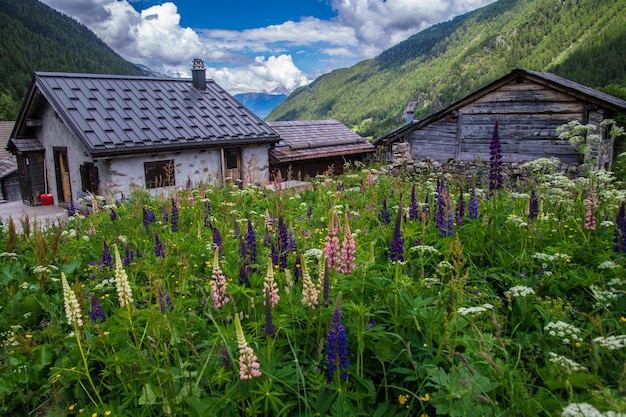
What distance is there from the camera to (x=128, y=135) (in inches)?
583

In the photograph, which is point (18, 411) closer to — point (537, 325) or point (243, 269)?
point (243, 269)

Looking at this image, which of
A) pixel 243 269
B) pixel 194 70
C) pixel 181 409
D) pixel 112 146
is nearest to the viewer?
pixel 181 409

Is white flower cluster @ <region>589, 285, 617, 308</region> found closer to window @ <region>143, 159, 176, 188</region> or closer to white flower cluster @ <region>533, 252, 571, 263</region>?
white flower cluster @ <region>533, 252, 571, 263</region>

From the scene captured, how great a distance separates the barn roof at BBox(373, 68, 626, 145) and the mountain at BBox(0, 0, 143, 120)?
266ft

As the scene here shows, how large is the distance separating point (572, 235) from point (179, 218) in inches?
238

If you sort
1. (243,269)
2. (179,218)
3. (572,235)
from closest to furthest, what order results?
(243,269) → (572,235) → (179,218)

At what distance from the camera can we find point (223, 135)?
57.1ft

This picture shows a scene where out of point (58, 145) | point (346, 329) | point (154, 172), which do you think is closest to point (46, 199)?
point (58, 145)

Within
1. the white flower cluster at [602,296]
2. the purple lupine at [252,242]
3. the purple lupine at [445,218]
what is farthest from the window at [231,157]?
the white flower cluster at [602,296]

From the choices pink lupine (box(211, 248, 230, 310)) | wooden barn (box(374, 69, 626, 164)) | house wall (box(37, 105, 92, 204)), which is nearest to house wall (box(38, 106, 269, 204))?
house wall (box(37, 105, 92, 204))

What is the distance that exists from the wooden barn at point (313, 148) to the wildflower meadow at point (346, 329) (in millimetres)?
16113

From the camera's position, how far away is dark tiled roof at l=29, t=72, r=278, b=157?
571 inches

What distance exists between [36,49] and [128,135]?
124 m

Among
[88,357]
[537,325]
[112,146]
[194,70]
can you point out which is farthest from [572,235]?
[194,70]
